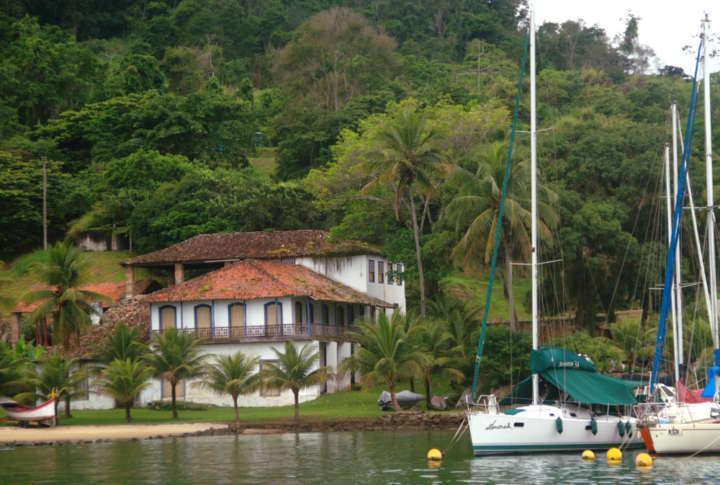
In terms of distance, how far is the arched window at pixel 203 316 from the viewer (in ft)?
209

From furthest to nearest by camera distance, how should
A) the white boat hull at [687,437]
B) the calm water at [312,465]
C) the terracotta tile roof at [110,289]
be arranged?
1. the terracotta tile roof at [110,289]
2. the white boat hull at [687,437]
3. the calm water at [312,465]

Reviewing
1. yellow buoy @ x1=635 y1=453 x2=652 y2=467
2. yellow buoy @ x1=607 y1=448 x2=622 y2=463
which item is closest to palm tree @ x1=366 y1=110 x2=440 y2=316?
yellow buoy @ x1=607 y1=448 x2=622 y2=463

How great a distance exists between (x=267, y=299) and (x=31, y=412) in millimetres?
15850

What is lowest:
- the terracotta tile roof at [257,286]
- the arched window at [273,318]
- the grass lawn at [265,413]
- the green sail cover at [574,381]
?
the grass lawn at [265,413]

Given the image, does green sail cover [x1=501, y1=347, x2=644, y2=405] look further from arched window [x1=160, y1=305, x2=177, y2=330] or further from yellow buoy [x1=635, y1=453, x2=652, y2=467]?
arched window [x1=160, y1=305, x2=177, y2=330]

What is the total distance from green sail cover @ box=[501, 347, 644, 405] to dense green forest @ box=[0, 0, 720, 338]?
16.6 metres

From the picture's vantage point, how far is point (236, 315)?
63219mm

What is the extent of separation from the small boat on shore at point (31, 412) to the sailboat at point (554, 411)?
22297mm

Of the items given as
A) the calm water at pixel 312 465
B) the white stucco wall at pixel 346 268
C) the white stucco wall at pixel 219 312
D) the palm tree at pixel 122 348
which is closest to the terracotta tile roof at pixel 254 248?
the white stucco wall at pixel 346 268

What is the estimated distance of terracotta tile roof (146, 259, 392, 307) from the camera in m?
62.2

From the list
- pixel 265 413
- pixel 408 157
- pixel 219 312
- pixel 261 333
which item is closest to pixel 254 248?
pixel 219 312

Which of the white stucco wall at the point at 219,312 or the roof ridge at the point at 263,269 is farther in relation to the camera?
the roof ridge at the point at 263,269

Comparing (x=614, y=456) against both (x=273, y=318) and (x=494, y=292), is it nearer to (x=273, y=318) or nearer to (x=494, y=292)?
(x=273, y=318)

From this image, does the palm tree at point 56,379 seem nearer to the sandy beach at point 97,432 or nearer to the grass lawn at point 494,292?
the sandy beach at point 97,432
